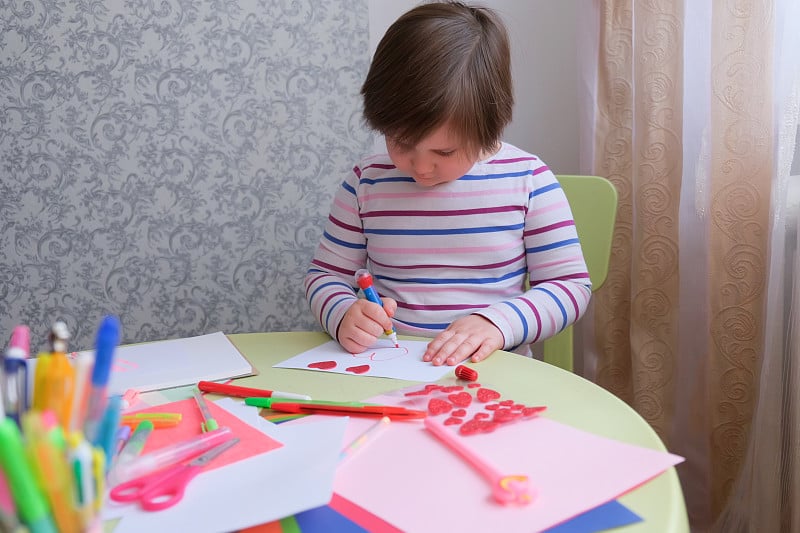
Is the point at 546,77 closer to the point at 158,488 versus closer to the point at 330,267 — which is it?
the point at 330,267

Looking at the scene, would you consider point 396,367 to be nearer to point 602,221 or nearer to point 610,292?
point 602,221

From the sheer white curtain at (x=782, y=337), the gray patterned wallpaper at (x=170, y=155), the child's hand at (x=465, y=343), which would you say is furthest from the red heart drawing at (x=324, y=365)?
the gray patterned wallpaper at (x=170, y=155)

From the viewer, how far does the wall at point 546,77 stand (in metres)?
1.75

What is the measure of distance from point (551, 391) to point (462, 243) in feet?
1.36

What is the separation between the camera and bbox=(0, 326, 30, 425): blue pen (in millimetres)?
382

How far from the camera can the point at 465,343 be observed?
0.84 m

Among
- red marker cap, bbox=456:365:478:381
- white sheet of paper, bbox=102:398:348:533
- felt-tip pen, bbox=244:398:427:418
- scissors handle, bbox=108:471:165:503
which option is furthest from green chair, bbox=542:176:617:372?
scissors handle, bbox=108:471:165:503

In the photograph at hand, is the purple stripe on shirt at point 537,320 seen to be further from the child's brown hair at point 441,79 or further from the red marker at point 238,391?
the red marker at point 238,391

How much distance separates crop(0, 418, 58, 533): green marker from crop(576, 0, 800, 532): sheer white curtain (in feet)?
3.52

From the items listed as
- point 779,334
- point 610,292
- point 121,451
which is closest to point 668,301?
point 610,292

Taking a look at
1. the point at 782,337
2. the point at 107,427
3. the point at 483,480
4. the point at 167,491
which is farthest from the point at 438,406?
the point at 782,337

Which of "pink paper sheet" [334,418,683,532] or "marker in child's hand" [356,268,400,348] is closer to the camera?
"pink paper sheet" [334,418,683,532]

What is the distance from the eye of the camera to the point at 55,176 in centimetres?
170

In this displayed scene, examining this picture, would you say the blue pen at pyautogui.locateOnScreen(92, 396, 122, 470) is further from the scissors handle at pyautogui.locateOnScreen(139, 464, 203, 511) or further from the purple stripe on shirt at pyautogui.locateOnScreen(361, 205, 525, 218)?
the purple stripe on shirt at pyautogui.locateOnScreen(361, 205, 525, 218)
